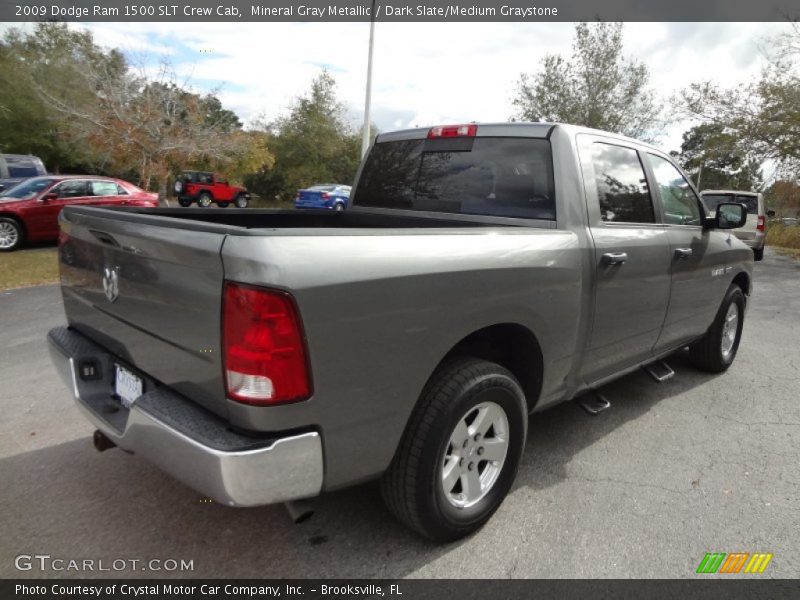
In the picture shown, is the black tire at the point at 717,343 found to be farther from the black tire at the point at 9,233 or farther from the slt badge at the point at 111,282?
the black tire at the point at 9,233

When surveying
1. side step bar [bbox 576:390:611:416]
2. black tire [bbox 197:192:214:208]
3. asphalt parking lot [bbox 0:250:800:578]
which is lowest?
black tire [bbox 197:192:214:208]

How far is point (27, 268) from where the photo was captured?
9.16m

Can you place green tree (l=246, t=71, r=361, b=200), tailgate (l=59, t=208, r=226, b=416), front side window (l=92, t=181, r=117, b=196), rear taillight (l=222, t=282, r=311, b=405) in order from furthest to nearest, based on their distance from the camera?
green tree (l=246, t=71, r=361, b=200)
front side window (l=92, t=181, r=117, b=196)
tailgate (l=59, t=208, r=226, b=416)
rear taillight (l=222, t=282, r=311, b=405)

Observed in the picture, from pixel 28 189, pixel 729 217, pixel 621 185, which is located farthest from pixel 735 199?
pixel 28 189

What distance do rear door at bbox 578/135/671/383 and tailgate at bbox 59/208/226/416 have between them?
2.06m

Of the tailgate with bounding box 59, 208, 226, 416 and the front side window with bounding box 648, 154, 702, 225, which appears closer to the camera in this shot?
the tailgate with bounding box 59, 208, 226, 416

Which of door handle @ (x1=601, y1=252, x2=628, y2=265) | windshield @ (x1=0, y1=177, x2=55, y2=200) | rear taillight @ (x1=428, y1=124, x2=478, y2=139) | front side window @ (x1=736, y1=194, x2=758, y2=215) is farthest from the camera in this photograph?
front side window @ (x1=736, y1=194, x2=758, y2=215)

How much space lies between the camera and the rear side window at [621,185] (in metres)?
3.16

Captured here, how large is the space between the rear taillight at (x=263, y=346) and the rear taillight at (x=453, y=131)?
2.05 meters

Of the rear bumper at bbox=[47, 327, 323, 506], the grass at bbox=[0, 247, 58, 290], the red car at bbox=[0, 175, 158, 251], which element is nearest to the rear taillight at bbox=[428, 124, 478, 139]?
the rear bumper at bbox=[47, 327, 323, 506]

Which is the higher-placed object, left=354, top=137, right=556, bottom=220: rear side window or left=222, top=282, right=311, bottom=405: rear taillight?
left=354, top=137, right=556, bottom=220: rear side window

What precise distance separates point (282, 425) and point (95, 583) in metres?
1.17

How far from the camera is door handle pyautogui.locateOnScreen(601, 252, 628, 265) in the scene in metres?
2.95

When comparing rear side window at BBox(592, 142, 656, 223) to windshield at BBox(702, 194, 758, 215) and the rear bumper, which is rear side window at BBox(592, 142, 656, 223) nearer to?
the rear bumper
